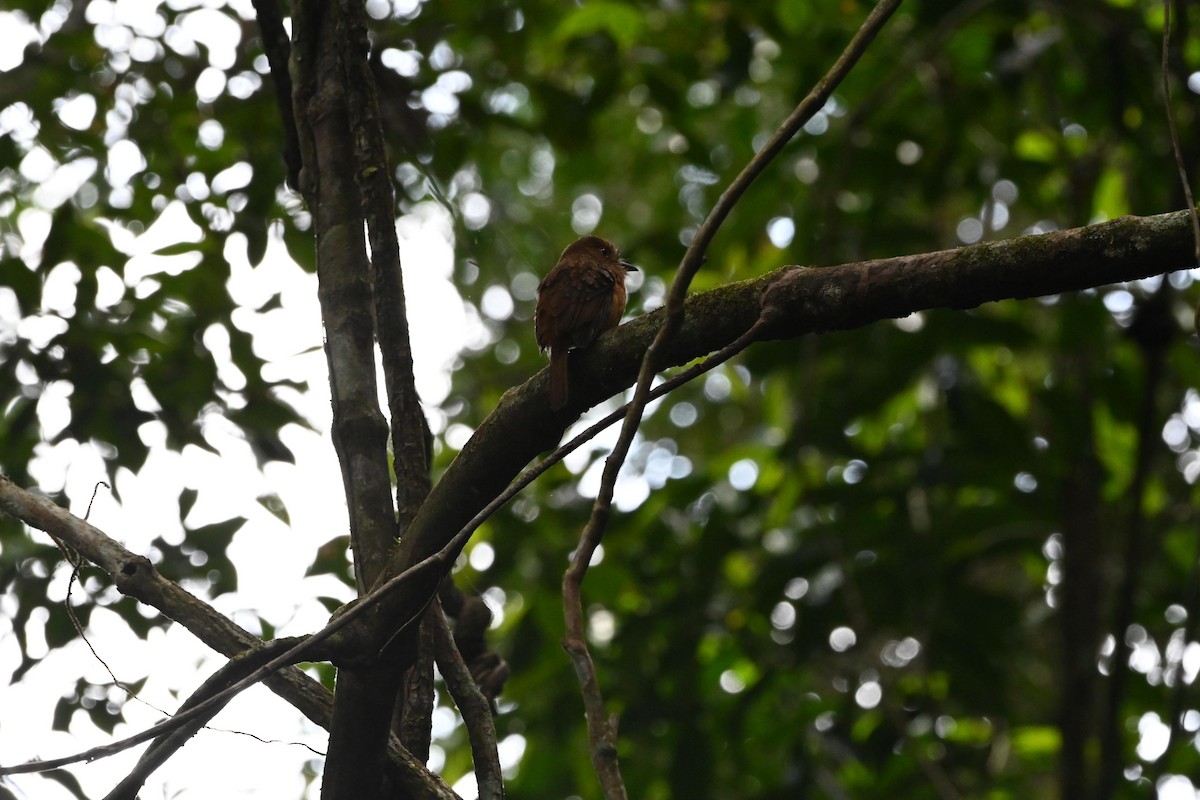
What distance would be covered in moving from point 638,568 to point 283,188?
2.42 metres

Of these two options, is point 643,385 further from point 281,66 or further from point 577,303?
point 281,66

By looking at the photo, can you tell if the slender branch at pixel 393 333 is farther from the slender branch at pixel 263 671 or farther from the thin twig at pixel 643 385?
the thin twig at pixel 643 385

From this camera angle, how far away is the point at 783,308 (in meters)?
1.93

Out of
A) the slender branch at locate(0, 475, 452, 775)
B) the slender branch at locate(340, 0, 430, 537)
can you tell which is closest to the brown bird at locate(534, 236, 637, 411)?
the slender branch at locate(340, 0, 430, 537)

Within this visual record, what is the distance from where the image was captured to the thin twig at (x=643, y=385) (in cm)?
183

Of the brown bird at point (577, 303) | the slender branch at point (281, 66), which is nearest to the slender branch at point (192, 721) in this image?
the brown bird at point (577, 303)

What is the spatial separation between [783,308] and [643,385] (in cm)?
27

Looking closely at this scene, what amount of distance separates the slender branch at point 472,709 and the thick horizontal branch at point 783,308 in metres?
0.37

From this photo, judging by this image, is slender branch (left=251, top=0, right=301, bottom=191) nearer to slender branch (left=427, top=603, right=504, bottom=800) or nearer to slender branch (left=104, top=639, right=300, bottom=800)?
slender branch (left=427, top=603, right=504, bottom=800)

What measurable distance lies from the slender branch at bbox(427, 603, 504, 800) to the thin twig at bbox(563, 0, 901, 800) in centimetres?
54

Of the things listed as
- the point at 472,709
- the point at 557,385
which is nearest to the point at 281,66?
the point at 557,385

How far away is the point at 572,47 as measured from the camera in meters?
5.63

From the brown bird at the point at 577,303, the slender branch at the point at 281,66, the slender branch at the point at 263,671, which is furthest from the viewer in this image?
the brown bird at the point at 577,303

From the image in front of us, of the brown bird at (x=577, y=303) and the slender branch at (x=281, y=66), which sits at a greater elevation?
the slender branch at (x=281, y=66)
